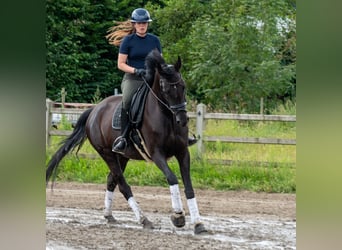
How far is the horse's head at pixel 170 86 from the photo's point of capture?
18.5 ft

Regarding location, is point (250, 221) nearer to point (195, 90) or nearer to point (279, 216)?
point (279, 216)

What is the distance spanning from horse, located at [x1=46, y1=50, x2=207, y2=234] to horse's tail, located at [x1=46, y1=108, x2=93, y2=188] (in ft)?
0.04

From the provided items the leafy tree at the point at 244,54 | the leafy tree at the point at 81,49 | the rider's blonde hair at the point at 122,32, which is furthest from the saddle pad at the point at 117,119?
the leafy tree at the point at 81,49

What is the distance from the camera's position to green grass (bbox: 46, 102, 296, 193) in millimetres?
8648

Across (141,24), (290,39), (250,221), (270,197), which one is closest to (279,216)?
(250,221)

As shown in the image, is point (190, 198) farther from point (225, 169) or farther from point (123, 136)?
point (225, 169)

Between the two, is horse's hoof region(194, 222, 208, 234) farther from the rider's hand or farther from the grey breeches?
the rider's hand

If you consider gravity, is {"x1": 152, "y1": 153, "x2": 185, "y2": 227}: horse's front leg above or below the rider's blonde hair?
below

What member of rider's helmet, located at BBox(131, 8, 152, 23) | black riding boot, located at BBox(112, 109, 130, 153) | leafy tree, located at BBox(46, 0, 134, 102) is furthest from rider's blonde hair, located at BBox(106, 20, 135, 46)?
leafy tree, located at BBox(46, 0, 134, 102)

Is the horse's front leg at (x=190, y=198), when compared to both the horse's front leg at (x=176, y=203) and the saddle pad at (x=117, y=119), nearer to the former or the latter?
the horse's front leg at (x=176, y=203)
